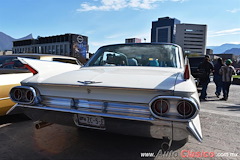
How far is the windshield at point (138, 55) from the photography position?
112 inches

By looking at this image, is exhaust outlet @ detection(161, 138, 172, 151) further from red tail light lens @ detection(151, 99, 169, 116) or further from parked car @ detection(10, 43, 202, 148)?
red tail light lens @ detection(151, 99, 169, 116)

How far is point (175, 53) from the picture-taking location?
2.89 metres

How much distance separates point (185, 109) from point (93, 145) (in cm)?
166

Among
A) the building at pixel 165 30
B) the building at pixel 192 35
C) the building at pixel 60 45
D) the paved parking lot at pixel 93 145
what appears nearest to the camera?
the paved parking lot at pixel 93 145

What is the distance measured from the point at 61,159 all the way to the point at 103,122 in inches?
36.0

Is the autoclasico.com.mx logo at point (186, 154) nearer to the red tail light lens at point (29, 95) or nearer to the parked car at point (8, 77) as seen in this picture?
the red tail light lens at point (29, 95)

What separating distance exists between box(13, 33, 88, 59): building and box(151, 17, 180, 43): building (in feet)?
174

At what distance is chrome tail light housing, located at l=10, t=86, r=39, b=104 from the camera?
223 cm

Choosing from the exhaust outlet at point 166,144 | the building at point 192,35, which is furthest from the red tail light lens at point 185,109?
the building at point 192,35

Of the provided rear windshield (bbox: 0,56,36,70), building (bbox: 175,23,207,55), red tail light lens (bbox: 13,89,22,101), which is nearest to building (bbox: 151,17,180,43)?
building (bbox: 175,23,207,55)

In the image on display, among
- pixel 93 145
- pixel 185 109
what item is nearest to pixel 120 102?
pixel 185 109

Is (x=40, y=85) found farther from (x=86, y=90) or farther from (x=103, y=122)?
(x=103, y=122)

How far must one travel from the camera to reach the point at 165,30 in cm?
13188

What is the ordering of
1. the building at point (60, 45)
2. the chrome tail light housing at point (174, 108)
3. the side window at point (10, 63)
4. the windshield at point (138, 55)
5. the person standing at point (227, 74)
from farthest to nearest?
the building at point (60, 45)
the person standing at point (227, 74)
the side window at point (10, 63)
the windshield at point (138, 55)
the chrome tail light housing at point (174, 108)
